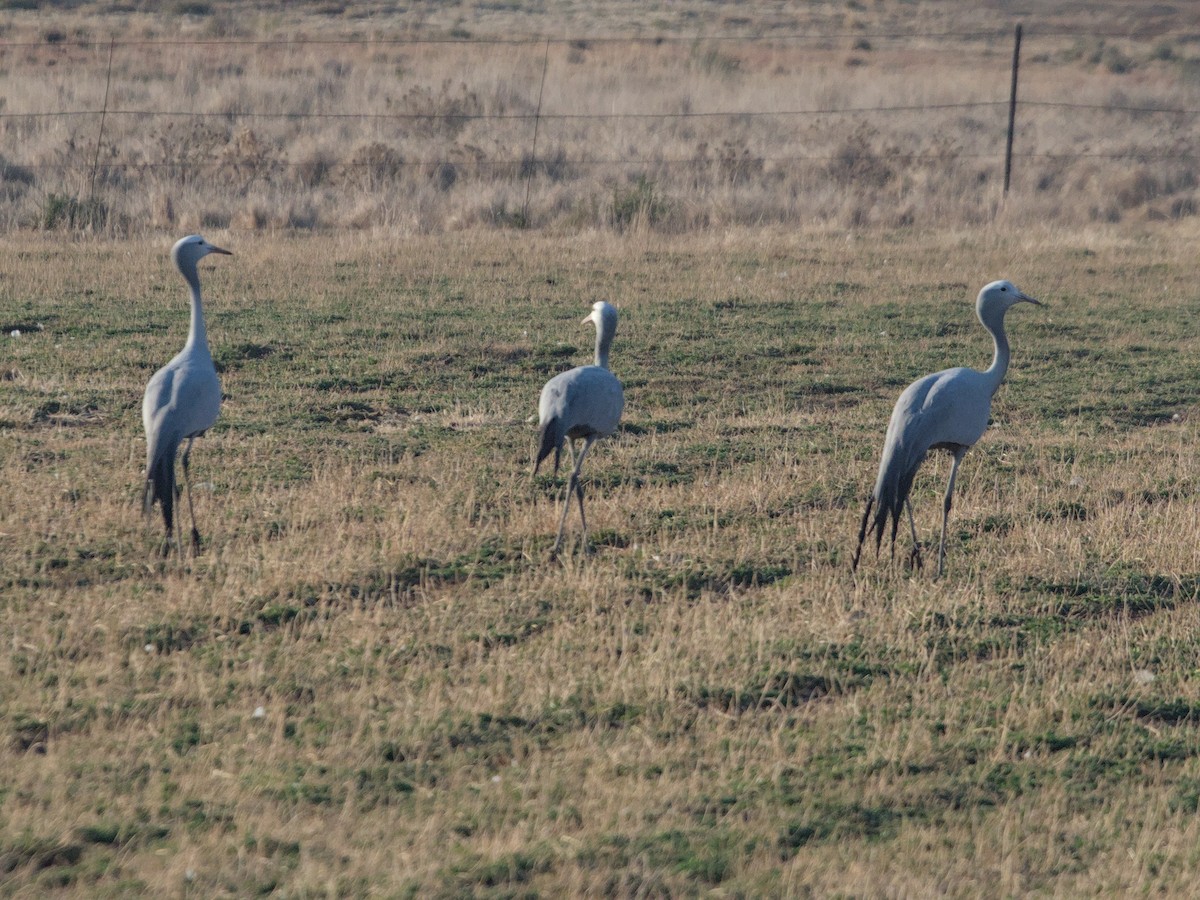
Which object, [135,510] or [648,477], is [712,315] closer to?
[648,477]

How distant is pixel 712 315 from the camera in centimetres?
1402

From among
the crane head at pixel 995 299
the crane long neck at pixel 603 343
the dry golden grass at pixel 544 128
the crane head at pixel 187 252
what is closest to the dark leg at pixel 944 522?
the crane head at pixel 995 299

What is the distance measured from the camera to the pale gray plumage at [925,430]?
671 cm

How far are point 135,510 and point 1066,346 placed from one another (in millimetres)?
8834

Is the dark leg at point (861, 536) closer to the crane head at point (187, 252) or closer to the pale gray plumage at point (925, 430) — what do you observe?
the pale gray plumage at point (925, 430)

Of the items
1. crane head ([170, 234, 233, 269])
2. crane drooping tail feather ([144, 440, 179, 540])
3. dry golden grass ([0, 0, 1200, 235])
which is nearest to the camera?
crane drooping tail feather ([144, 440, 179, 540])

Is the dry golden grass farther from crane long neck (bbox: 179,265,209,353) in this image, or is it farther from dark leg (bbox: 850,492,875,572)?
dark leg (bbox: 850,492,875,572)

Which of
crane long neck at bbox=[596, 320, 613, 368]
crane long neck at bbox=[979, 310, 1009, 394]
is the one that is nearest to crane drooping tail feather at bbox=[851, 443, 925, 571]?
crane long neck at bbox=[979, 310, 1009, 394]

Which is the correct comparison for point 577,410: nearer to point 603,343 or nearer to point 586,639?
point 603,343

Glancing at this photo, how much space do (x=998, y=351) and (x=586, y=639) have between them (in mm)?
3173

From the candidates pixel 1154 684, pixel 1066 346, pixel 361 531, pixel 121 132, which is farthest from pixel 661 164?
pixel 1154 684

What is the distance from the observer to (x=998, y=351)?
7.77 metres

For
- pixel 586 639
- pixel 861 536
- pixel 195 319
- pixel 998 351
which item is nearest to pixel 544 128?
Answer: pixel 998 351

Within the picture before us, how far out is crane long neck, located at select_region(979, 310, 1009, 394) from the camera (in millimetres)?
7406
